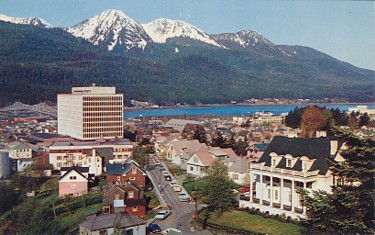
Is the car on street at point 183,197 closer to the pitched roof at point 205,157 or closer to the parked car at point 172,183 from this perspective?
the parked car at point 172,183

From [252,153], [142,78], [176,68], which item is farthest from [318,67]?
[252,153]

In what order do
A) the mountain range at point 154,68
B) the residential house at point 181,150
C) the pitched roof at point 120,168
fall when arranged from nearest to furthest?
the pitched roof at point 120,168 < the residential house at point 181,150 < the mountain range at point 154,68

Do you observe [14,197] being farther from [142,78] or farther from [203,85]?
[203,85]

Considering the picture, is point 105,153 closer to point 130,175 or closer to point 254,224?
point 130,175

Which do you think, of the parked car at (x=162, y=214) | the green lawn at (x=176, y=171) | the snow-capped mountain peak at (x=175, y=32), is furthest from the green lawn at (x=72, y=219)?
the snow-capped mountain peak at (x=175, y=32)

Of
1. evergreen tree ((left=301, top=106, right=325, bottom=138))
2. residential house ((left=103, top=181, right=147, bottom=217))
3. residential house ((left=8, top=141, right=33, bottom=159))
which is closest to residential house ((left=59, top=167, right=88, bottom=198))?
residential house ((left=103, top=181, right=147, bottom=217))

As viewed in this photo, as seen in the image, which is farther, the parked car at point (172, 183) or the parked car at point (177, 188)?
the parked car at point (172, 183)

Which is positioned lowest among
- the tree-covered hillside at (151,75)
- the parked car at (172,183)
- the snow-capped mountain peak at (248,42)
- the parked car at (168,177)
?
the parked car at (172,183)

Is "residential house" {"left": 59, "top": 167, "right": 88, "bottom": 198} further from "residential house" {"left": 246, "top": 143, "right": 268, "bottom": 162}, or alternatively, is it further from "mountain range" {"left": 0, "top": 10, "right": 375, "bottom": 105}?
"mountain range" {"left": 0, "top": 10, "right": 375, "bottom": 105}
